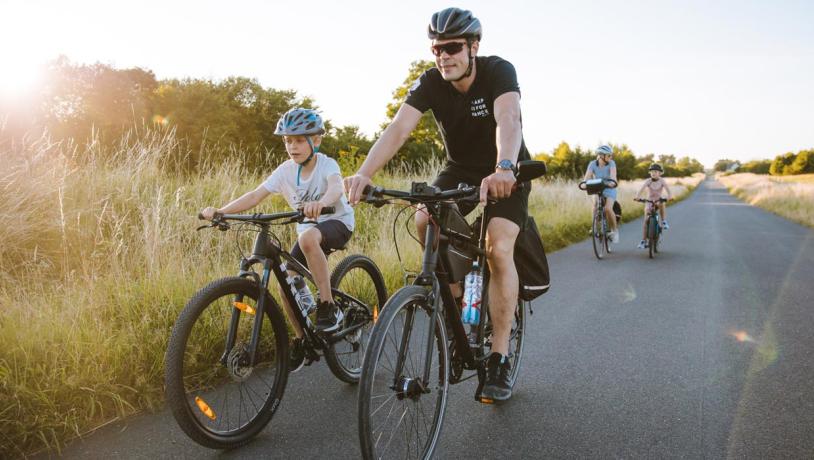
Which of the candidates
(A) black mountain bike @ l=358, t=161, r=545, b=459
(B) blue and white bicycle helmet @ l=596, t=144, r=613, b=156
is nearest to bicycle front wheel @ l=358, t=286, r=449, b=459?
(A) black mountain bike @ l=358, t=161, r=545, b=459

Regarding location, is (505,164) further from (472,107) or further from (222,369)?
(222,369)

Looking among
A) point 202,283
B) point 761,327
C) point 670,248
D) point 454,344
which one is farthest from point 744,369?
point 670,248

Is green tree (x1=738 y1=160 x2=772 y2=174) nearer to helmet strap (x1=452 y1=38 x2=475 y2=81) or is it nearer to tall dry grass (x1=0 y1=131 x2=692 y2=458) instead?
tall dry grass (x1=0 y1=131 x2=692 y2=458)

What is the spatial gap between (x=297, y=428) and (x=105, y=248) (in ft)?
10.3

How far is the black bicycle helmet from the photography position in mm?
2943

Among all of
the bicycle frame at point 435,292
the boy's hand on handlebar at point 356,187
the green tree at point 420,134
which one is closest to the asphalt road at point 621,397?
the bicycle frame at point 435,292

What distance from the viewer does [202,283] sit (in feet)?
15.9

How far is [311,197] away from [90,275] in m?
2.58

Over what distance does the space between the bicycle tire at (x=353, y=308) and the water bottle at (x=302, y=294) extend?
295 mm

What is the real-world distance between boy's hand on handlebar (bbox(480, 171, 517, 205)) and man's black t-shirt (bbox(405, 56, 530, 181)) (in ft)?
3.18

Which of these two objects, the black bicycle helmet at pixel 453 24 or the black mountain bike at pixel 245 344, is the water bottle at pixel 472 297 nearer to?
the black mountain bike at pixel 245 344

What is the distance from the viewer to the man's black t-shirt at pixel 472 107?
3240mm

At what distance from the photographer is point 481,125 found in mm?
3400

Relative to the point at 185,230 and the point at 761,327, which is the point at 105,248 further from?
the point at 761,327
